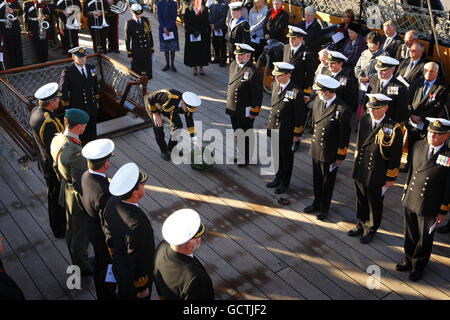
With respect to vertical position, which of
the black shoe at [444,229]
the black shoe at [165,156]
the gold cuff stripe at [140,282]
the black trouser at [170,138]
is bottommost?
the black shoe at [165,156]

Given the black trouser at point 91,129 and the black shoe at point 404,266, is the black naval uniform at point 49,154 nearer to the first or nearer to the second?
the black trouser at point 91,129

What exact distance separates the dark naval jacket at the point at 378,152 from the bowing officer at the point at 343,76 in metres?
1.61

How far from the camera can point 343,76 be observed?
22.0ft

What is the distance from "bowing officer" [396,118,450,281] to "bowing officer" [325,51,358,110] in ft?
7.21

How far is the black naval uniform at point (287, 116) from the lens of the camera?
586cm

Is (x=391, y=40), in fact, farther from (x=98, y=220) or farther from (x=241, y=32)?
(x=98, y=220)

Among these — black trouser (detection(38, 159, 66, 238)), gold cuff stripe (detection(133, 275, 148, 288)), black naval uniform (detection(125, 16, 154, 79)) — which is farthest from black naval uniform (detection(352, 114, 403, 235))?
black naval uniform (detection(125, 16, 154, 79))

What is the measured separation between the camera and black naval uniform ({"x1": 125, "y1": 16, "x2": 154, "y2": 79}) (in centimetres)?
902

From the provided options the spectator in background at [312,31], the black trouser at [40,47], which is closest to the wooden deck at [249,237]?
the spectator in background at [312,31]

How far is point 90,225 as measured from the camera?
4238mm

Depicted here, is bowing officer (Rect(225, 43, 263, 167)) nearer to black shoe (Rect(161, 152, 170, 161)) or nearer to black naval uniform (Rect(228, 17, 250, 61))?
black shoe (Rect(161, 152, 170, 161))

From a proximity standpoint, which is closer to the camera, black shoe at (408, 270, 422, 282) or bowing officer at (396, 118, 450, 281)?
bowing officer at (396, 118, 450, 281)

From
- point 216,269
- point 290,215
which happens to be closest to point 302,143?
point 290,215

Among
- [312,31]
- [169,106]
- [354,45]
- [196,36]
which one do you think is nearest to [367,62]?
[354,45]
